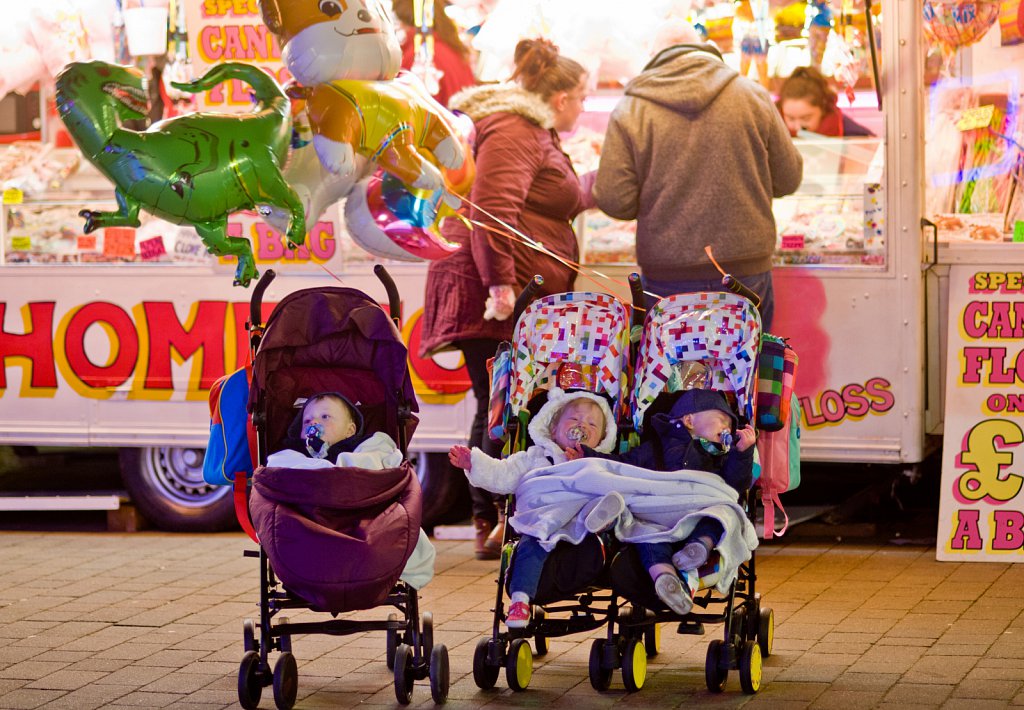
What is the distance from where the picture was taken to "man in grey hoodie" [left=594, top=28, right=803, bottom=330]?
680cm

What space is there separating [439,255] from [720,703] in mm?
2109

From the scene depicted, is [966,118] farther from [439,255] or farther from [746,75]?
[439,255]

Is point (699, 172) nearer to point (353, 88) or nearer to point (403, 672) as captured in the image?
point (353, 88)

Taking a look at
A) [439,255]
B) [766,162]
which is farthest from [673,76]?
[439,255]

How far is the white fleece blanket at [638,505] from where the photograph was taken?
4938 millimetres

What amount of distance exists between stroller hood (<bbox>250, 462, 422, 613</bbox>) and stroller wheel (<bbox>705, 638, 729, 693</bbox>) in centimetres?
102

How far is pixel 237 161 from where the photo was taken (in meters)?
5.34

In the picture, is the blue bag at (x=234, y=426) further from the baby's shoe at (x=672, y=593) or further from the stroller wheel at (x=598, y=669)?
the baby's shoe at (x=672, y=593)

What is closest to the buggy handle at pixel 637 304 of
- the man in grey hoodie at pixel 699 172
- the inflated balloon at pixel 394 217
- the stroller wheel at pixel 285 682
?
the inflated balloon at pixel 394 217

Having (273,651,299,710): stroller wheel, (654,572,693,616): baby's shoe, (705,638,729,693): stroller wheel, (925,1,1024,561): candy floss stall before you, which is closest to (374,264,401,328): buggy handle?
(273,651,299,710): stroller wheel

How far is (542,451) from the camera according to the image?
5262 millimetres

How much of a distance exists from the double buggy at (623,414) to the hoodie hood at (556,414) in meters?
0.07

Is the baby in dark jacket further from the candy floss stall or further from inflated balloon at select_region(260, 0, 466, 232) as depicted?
the candy floss stall

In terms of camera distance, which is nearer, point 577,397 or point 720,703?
point 720,703
